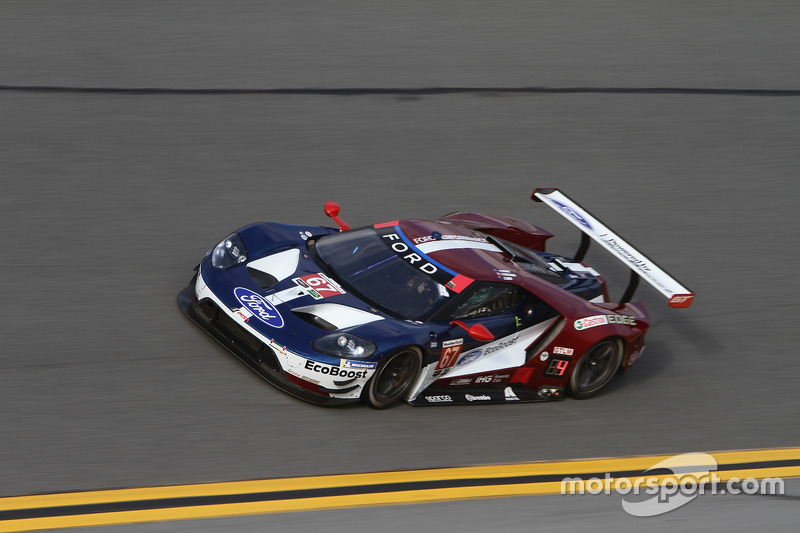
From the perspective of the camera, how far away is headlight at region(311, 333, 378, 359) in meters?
5.85

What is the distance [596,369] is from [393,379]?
1833 millimetres

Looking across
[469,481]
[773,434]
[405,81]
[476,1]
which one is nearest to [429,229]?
[469,481]

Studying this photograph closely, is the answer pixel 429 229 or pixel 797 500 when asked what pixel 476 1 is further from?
pixel 797 500

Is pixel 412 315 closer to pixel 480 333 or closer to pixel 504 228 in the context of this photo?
pixel 480 333

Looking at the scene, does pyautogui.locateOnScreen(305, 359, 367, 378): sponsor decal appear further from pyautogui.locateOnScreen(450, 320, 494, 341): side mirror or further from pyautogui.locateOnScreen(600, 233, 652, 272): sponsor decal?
pyautogui.locateOnScreen(600, 233, 652, 272): sponsor decal

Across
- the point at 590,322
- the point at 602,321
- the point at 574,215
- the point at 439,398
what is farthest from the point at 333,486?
the point at 574,215

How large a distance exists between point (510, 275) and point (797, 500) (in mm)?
2475

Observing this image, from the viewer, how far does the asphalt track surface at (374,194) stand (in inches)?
224

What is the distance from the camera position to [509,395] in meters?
6.68

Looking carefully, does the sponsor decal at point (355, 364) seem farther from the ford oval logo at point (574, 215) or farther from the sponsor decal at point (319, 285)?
the ford oval logo at point (574, 215)

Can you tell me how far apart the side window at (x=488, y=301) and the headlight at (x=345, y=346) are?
806 mm

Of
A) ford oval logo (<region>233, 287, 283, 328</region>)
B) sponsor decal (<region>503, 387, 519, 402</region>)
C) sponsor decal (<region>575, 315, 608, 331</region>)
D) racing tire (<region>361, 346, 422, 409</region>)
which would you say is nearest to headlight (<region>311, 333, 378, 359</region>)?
racing tire (<region>361, 346, 422, 409</region>)

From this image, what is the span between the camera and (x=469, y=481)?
5688mm

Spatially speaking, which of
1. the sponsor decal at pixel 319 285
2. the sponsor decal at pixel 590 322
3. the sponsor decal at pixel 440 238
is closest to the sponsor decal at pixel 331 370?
the sponsor decal at pixel 319 285
